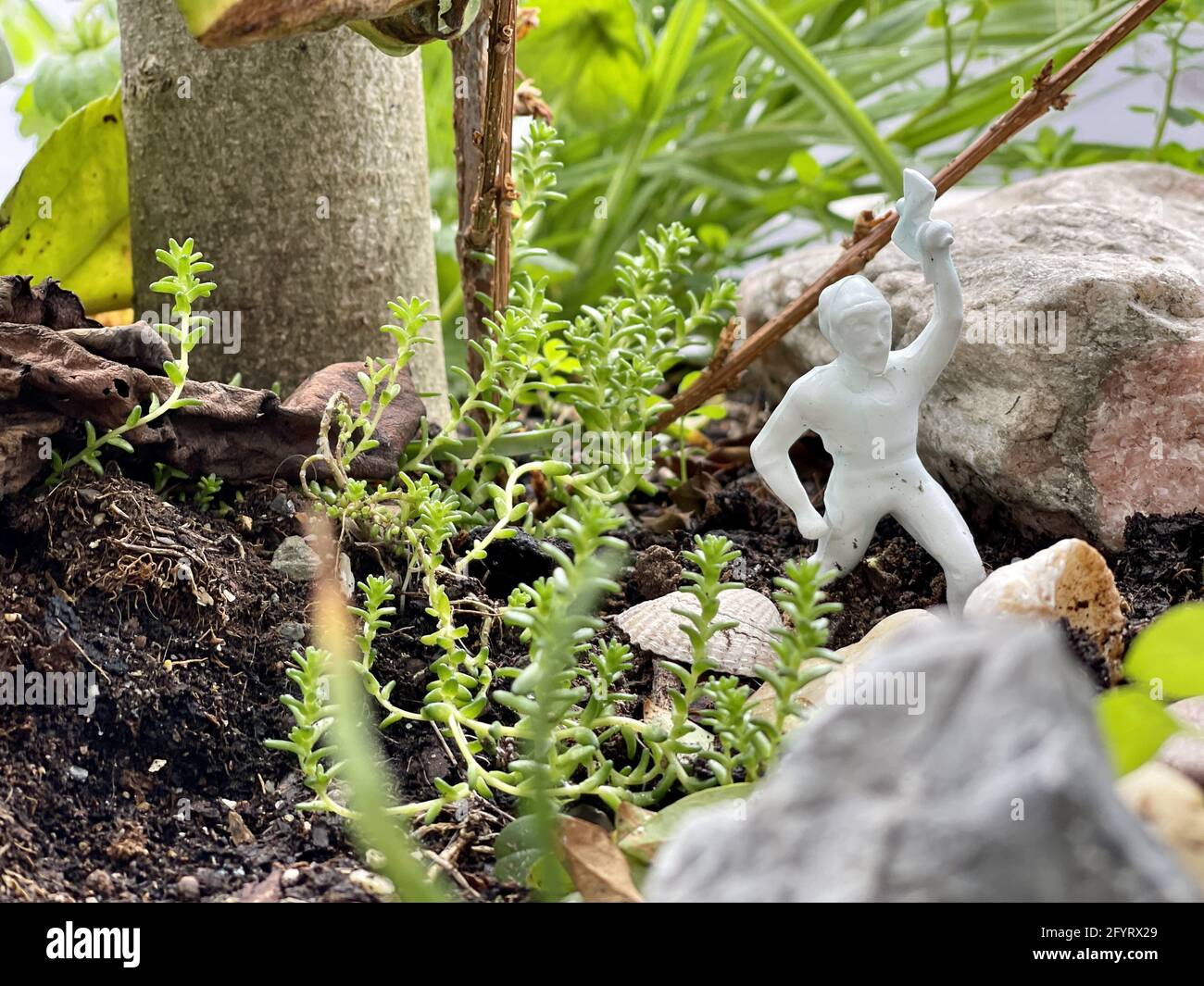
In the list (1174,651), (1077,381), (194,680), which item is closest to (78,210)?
(194,680)

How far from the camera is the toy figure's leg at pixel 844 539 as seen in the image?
3.76 ft

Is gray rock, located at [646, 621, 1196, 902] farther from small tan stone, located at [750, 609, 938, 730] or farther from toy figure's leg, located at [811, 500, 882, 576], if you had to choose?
toy figure's leg, located at [811, 500, 882, 576]

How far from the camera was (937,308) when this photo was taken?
1.09 metres

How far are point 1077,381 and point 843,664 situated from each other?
19.1 inches

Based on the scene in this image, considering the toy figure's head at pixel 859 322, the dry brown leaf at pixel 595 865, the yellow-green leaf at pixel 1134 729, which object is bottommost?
the dry brown leaf at pixel 595 865

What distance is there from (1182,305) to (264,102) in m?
1.05

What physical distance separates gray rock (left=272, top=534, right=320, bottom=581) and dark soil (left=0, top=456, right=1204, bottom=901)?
0.02 meters

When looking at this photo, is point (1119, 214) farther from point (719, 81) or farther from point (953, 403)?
point (719, 81)

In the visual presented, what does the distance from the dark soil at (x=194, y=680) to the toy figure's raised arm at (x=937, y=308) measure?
0.78 ft

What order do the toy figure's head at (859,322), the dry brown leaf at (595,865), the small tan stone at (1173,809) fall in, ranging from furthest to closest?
the toy figure's head at (859,322), the dry brown leaf at (595,865), the small tan stone at (1173,809)

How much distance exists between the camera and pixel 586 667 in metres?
1.09

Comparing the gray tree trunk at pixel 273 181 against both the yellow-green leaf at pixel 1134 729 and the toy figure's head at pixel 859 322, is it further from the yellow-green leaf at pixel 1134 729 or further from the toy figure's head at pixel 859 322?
the yellow-green leaf at pixel 1134 729

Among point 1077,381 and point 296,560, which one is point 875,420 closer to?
point 1077,381

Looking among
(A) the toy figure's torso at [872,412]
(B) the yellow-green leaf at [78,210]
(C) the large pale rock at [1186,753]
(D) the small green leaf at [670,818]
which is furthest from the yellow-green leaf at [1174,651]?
(B) the yellow-green leaf at [78,210]
